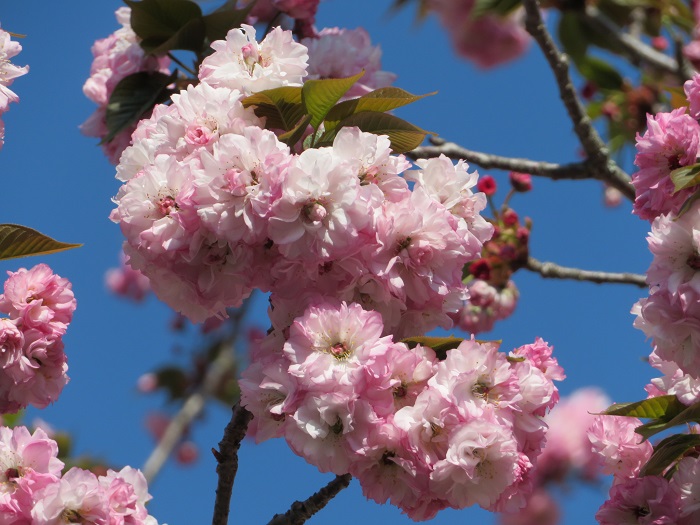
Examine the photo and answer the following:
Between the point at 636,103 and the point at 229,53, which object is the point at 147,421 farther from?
the point at 229,53

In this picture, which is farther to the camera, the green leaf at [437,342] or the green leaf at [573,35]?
the green leaf at [573,35]

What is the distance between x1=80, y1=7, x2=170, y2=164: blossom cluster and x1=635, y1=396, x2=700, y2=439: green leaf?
1.68 m

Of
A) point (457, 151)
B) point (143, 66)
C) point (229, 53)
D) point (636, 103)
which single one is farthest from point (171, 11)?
point (636, 103)

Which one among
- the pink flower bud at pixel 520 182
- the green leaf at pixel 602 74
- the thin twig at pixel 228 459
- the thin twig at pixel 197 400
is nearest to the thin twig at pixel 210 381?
the thin twig at pixel 197 400

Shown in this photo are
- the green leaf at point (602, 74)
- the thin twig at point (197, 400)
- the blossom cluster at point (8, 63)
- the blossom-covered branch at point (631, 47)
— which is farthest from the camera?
the thin twig at point (197, 400)

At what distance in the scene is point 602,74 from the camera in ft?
19.3

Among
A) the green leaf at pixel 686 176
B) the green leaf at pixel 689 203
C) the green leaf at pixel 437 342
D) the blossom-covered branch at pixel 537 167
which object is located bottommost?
the green leaf at pixel 437 342

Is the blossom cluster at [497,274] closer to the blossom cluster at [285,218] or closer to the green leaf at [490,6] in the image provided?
the green leaf at [490,6]

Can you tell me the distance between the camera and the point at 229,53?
2.01 meters

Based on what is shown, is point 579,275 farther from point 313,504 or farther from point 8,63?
point 8,63

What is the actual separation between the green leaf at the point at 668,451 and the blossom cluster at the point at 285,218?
53 centimetres

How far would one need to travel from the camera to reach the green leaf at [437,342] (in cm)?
172

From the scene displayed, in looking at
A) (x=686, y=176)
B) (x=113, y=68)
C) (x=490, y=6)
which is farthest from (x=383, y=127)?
(x=490, y=6)

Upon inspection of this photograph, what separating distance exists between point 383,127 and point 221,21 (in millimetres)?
944
